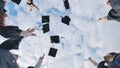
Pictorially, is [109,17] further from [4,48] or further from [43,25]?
[4,48]

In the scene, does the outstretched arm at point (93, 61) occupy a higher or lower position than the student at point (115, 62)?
lower

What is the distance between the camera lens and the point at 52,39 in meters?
9.95

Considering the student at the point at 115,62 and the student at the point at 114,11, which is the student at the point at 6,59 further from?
the student at the point at 114,11

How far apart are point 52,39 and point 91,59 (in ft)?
4.13

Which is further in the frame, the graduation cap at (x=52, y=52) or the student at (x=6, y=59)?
the graduation cap at (x=52, y=52)

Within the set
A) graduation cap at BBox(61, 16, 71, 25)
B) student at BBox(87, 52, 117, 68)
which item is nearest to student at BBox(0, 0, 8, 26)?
graduation cap at BBox(61, 16, 71, 25)

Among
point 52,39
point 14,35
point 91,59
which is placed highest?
point 14,35

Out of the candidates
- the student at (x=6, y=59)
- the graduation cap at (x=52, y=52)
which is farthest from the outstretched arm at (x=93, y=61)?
the student at (x=6, y=59)

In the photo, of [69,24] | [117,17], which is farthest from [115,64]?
[69,24]

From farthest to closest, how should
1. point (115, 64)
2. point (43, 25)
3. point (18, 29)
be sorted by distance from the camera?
point (43, 25) < point (18, 29) < point (115, 64)

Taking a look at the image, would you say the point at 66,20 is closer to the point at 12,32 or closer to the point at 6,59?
the point at 12,32

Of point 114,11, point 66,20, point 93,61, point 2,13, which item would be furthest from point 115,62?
point 2,13

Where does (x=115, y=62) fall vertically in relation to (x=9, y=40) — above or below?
below

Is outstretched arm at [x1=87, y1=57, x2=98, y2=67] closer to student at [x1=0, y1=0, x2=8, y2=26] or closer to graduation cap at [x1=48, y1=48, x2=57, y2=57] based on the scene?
graduation cap at [x1=48, y1=48, x2=57, y2=57]
